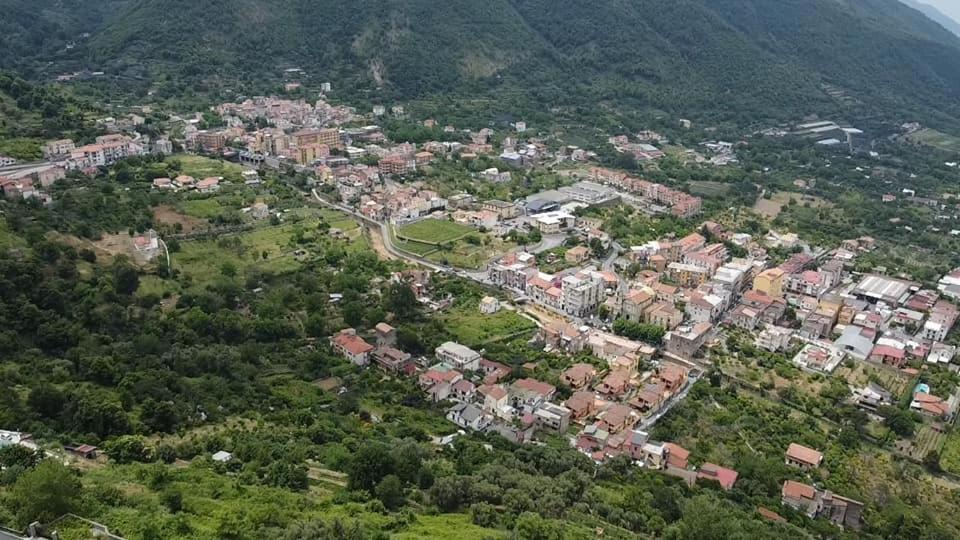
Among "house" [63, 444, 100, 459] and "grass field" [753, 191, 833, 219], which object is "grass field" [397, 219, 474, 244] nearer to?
"grass field" [753, 191, 833, 219]

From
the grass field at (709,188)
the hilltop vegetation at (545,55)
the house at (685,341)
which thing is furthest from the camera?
the hilltop vegetation at (545,55)

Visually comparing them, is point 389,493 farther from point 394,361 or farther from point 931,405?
point 931,405

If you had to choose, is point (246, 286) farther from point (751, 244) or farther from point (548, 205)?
point (751, 244)

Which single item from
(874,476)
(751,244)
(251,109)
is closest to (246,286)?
(874,476)

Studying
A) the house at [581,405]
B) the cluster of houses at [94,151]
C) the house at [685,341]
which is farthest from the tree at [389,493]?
the cluster of houses at [94,151]

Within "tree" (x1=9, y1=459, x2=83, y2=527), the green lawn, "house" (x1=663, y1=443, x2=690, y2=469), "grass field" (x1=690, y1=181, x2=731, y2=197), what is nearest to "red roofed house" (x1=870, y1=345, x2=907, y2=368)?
"house" (x1=663, y1=443, x2=690, y2=469)

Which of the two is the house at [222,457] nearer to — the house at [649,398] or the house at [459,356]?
the house at [459,356]
